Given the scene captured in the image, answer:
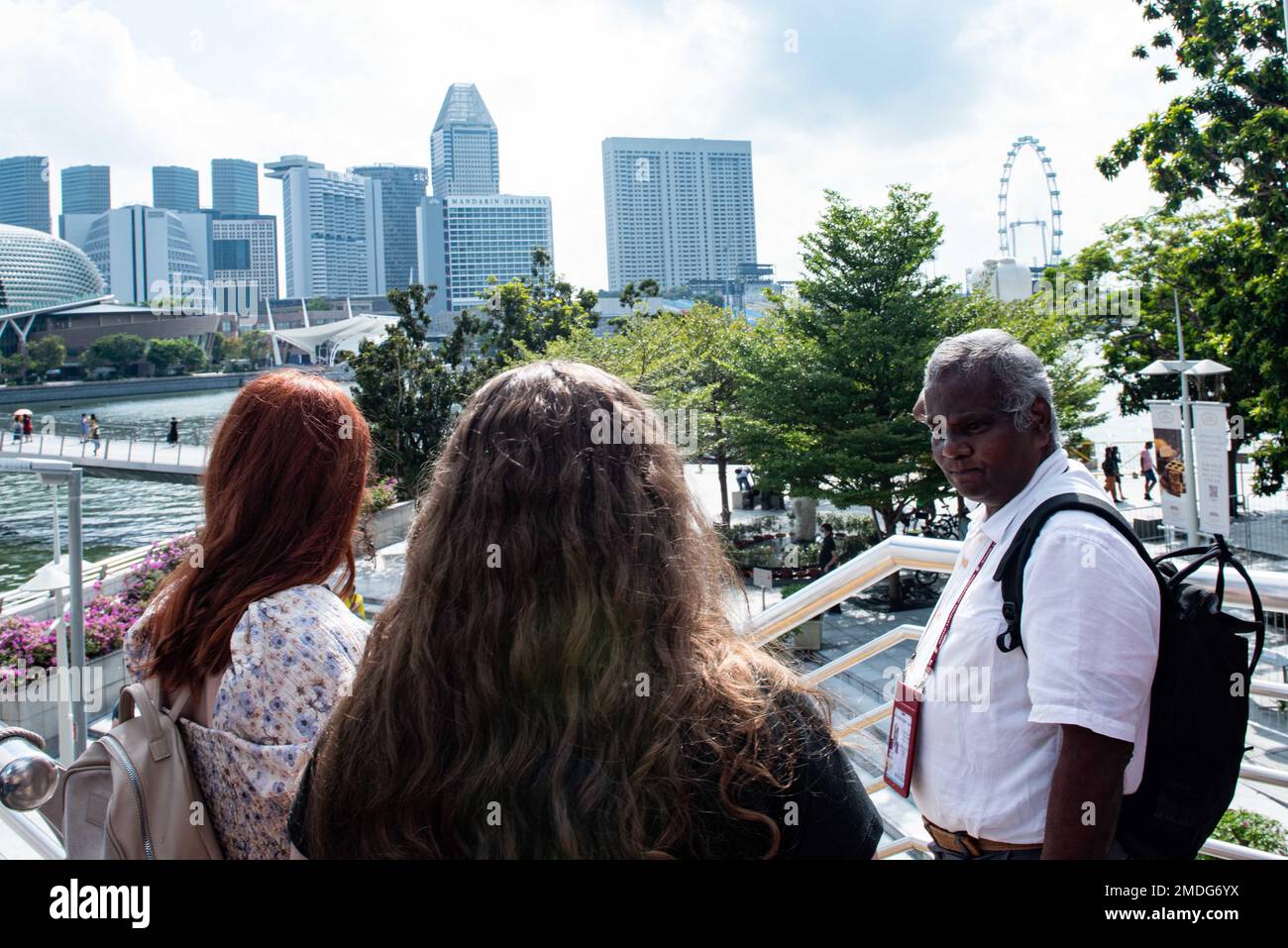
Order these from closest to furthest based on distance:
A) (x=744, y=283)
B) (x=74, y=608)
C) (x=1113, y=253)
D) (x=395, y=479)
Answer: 1. (x=74, y=608)
2. (x=395, y=479)
3. (x=1113, y=253)
4. (x=744, y=283)

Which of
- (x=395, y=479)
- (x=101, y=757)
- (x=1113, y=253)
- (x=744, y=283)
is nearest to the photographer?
Result: (x=101, y=757)

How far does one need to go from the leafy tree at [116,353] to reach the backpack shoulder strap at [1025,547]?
285 feet

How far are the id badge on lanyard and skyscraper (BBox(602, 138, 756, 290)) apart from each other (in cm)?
13170

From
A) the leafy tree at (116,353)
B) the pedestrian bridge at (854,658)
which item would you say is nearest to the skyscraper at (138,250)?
the leafy tree at (116,353)

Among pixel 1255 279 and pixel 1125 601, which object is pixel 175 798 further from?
pixel 1255 279

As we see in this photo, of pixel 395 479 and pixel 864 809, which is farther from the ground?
pixel 395 479

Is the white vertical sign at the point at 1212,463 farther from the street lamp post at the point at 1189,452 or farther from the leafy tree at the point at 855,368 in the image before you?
the leafy tree at the point at 855,368

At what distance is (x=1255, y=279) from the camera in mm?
13773

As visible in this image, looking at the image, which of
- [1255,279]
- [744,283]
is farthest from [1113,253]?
[744,283]

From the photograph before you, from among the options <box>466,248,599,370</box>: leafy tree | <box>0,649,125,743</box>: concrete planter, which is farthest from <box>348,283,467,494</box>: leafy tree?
<box>0,649,125,743</box>: concrete planter

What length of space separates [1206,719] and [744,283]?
133513 millimetres

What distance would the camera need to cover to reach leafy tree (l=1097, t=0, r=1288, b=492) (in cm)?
1390

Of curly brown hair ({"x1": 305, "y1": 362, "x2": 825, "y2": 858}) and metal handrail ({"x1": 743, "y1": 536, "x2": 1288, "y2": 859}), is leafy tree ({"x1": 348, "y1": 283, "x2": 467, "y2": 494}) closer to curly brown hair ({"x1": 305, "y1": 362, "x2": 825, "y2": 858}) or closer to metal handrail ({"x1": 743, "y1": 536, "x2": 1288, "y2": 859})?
metal handrail ({"x1": 743, "y1": 536, "x2": 1288, "y2": 859})

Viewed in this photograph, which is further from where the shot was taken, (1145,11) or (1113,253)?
(1113,253)
